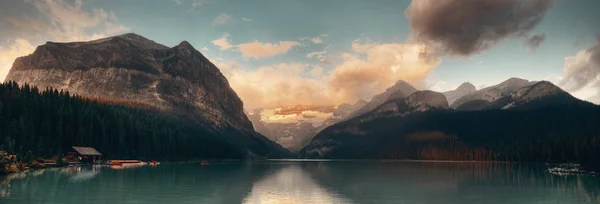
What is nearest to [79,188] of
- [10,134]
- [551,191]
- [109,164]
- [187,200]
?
[187,200]

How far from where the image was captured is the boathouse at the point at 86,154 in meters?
172

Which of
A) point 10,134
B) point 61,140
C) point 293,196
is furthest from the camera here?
point 61,140

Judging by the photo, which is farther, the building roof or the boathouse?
the boathouse

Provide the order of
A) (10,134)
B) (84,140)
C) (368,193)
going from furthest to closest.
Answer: (84,140)
(10,134)
(368,193)

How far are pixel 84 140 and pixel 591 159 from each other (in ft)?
638

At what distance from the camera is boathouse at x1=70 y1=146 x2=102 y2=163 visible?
172 m

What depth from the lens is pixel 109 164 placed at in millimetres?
175875

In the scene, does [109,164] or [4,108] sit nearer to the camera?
[4,108]

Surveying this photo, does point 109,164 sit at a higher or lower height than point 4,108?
lower

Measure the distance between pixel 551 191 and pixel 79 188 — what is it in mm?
82654

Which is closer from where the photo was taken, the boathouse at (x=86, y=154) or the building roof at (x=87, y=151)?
the building roof at (x=87, y=151)

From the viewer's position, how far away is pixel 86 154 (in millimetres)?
174375

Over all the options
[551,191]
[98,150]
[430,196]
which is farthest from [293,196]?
[98,150]

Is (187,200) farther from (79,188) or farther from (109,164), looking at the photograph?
(109,164)
